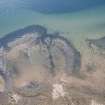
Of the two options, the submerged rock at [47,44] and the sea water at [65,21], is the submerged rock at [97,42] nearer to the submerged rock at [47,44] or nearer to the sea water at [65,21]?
the sea water at [65,21]

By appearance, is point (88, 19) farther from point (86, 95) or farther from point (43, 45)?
point (86, 95)

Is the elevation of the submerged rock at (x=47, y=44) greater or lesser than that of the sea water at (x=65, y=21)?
lesser

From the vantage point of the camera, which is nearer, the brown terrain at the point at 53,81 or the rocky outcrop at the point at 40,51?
the brown terrain at the point at 53,81

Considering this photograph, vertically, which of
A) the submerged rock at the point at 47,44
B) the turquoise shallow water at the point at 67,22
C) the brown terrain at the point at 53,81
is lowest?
the brown terrain at the point at 53,81

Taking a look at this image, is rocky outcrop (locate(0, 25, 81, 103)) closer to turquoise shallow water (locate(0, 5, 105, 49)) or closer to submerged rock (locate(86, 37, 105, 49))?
turquoise shallow water (locate(0, 5, 105, 49))

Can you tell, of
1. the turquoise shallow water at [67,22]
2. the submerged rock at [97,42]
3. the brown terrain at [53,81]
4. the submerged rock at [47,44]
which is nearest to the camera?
the brown terrain at [53,81]

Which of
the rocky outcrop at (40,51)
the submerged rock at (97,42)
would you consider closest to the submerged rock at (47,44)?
the rocky outcrop at (40,51)

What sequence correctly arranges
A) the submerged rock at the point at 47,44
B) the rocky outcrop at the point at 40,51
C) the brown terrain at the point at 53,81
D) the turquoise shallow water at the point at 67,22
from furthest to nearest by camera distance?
1. the turquoise shallow water at the point at 67,22
2. the submerged rock at the point at 47,44
3. the rocky outcrop at the point at 40,51
4. the brown terrain at the point at 53,81

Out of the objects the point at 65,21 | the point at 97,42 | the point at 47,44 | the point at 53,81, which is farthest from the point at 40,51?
the point at 97,42
